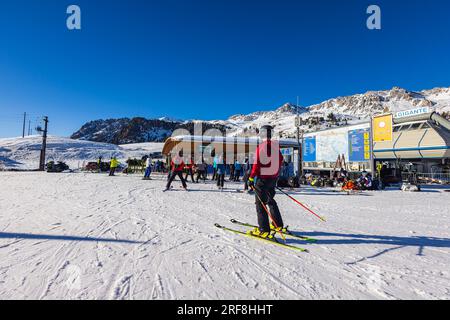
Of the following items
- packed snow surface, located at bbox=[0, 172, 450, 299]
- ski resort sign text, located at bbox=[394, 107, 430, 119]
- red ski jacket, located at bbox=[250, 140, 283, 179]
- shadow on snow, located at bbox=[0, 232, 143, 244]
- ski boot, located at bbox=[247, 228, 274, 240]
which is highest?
ski resort sign text, located at bbox=[394, 107, 430, 119]

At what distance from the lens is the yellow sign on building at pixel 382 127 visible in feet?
43.3

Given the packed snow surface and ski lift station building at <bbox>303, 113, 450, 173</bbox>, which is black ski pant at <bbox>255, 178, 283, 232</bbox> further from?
ski lift station building at <bbox>303, 113, 450, 173</bbox>

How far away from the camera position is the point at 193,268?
2.51 meters

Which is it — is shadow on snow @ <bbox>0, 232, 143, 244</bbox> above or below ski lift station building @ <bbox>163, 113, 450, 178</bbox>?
below

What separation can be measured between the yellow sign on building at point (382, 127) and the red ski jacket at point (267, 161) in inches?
503

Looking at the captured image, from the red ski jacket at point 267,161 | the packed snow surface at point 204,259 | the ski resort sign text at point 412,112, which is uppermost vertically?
the ski resort sign text at point 412,112

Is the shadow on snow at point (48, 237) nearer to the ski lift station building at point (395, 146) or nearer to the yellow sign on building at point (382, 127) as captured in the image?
the yellow sign on building at point (382, 127)

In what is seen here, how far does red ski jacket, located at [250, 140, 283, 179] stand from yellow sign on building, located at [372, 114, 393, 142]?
12.8 meters

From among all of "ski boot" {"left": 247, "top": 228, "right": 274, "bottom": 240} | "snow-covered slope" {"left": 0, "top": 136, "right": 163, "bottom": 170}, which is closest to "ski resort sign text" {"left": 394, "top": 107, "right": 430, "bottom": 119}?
"ski boot" {"left": 247, "top": 228, "right": 274, "bottom": 240}

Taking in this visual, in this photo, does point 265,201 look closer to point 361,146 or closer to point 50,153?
point 361,146

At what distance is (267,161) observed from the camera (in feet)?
12.1

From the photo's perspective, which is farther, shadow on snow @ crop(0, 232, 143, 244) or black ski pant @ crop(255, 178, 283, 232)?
black ski pant @ crop(255, 178, 283, 232)

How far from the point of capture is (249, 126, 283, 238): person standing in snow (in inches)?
140

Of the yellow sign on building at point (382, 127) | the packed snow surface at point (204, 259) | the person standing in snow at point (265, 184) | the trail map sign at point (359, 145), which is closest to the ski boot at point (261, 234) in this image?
the person standing in snow at point (265, 184)
